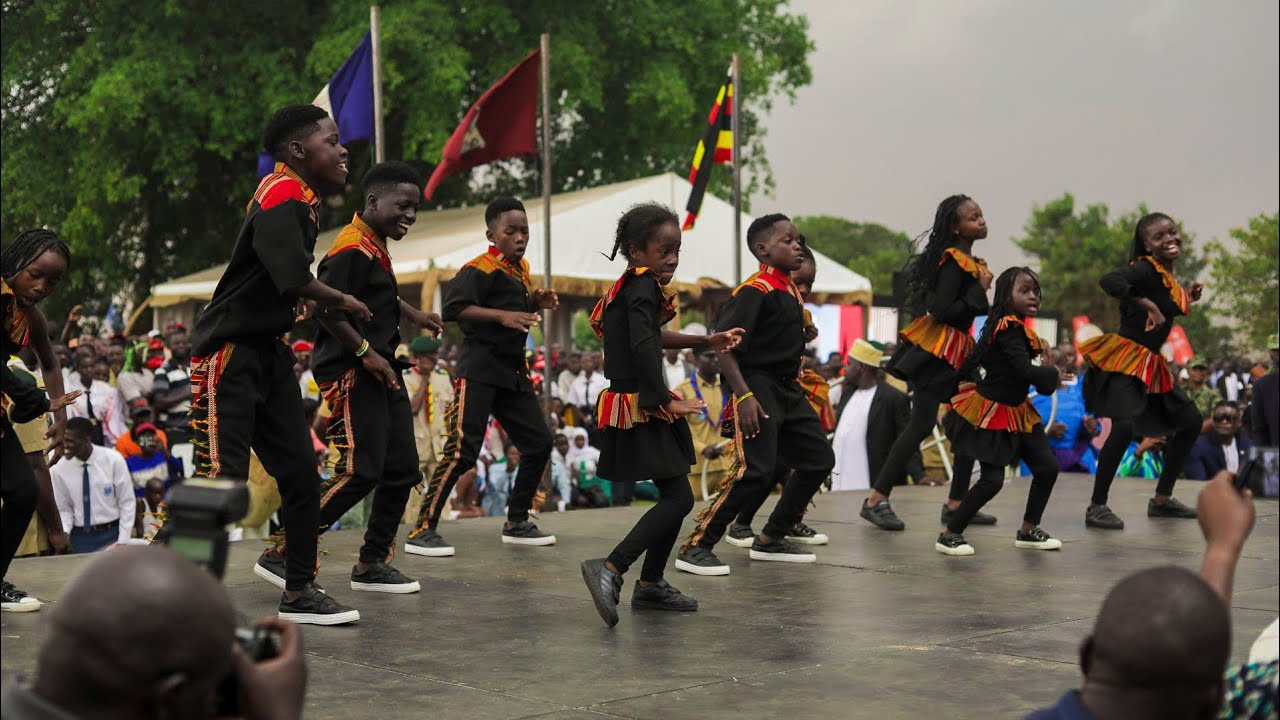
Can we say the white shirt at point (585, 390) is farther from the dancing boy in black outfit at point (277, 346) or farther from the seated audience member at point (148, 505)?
the dancing boy in black outfit at point (277, 346)

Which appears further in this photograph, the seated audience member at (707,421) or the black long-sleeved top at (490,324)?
the seated audience member at (707,421)

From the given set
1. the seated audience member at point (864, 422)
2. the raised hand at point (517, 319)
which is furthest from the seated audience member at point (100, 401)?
the seated audience member at point (864, 422)

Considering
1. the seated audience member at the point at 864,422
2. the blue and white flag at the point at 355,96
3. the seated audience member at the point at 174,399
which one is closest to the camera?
the seated audience member at the point at 174,399

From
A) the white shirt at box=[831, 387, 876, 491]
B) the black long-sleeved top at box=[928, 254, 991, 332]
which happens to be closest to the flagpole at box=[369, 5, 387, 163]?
the white shirt at box=[831, 387, 876, 491]

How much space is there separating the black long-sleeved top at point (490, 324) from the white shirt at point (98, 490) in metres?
3.17

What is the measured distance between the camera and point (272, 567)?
5895 mm

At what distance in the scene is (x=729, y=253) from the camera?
21.6 m

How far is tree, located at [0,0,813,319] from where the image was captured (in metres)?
24.0

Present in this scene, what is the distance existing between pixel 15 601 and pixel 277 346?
143cm

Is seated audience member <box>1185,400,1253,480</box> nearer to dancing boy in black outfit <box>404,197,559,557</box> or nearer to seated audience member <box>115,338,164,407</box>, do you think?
dancing boy in black outfit <box>404,197,559,557</box>

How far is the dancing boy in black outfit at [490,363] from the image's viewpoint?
7.21 m

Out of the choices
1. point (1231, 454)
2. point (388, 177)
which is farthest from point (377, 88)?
point (1231, 454)

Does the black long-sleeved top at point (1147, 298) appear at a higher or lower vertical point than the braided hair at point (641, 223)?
lower

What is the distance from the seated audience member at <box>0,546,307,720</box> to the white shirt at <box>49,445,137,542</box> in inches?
308
